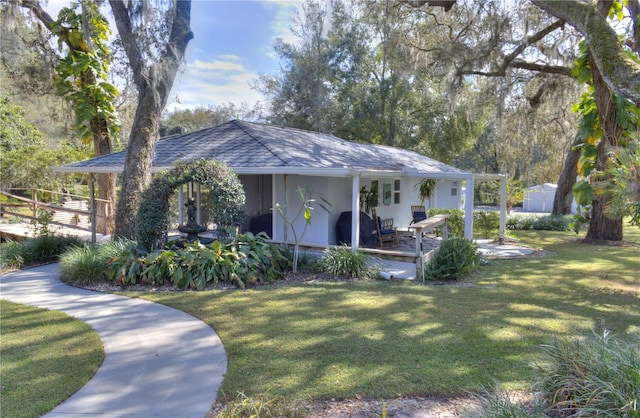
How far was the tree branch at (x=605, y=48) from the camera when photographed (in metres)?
4.95

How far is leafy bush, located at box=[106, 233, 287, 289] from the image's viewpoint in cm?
740

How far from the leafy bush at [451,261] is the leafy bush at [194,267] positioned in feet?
10.7

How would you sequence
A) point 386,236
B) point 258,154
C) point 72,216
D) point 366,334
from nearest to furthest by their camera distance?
point 366,334
point 258,154
point 386,236
point 72,216

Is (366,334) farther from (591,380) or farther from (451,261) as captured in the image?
(451,261)

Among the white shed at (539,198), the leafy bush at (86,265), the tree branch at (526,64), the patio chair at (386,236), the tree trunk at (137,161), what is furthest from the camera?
the white shed at (539,198)

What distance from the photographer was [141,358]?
439 cm

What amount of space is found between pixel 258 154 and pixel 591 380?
856 cm

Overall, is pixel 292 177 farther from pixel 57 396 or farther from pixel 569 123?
pixel 569 123

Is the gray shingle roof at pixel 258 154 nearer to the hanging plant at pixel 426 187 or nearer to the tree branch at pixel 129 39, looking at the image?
the tree branch at pixel 129 39

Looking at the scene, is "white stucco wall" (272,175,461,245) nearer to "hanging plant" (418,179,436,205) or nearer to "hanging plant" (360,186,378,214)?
"hanging plant" (360,186,378,214)

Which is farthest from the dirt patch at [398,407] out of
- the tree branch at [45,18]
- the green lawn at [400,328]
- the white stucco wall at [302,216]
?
the tree branch at [45,18]

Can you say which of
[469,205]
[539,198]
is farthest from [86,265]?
[539,198]

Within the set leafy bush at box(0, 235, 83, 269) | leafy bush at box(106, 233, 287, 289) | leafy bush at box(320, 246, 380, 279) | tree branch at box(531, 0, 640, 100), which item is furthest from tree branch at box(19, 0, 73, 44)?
tree branch at box(531, 0, 640, 100)

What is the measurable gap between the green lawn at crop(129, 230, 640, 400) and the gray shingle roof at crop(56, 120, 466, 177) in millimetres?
3141
